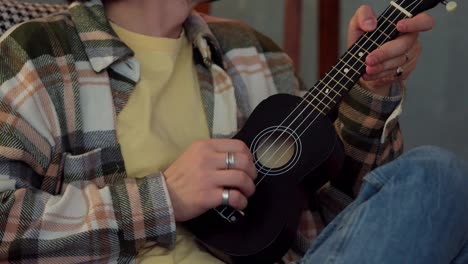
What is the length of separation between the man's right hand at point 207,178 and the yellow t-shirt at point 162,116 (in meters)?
0.07

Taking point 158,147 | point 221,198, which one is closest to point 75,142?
point 158,147

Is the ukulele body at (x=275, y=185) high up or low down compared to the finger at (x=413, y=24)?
down

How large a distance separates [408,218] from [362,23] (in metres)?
0.43

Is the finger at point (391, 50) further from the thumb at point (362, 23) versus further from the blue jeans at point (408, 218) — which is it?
the blue jeans at point (408, 218)

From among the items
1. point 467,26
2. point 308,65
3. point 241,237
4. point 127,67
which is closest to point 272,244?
point 241,237

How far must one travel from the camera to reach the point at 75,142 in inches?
42.0

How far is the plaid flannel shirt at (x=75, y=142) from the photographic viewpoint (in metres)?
0.98

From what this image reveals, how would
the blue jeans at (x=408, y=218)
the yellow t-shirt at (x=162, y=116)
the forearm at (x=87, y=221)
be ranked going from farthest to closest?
the yellow t-shirt at (x=162, y=116), the forearm at (x=87, y=221), the blue jeans at (x=408, y=218)

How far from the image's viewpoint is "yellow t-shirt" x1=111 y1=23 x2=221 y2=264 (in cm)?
110

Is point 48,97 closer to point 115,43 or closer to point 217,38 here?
point 115,43

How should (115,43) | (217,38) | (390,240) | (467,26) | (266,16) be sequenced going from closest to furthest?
Answer: 1. (390,240)
2. (115,43)
3. (217,38)
4. (467,26)
5. (266,16)

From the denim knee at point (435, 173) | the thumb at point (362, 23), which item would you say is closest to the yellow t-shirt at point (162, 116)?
the thumb at point (362, 23)

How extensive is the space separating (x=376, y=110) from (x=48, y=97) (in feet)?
1.77

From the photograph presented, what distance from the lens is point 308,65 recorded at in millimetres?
2334
